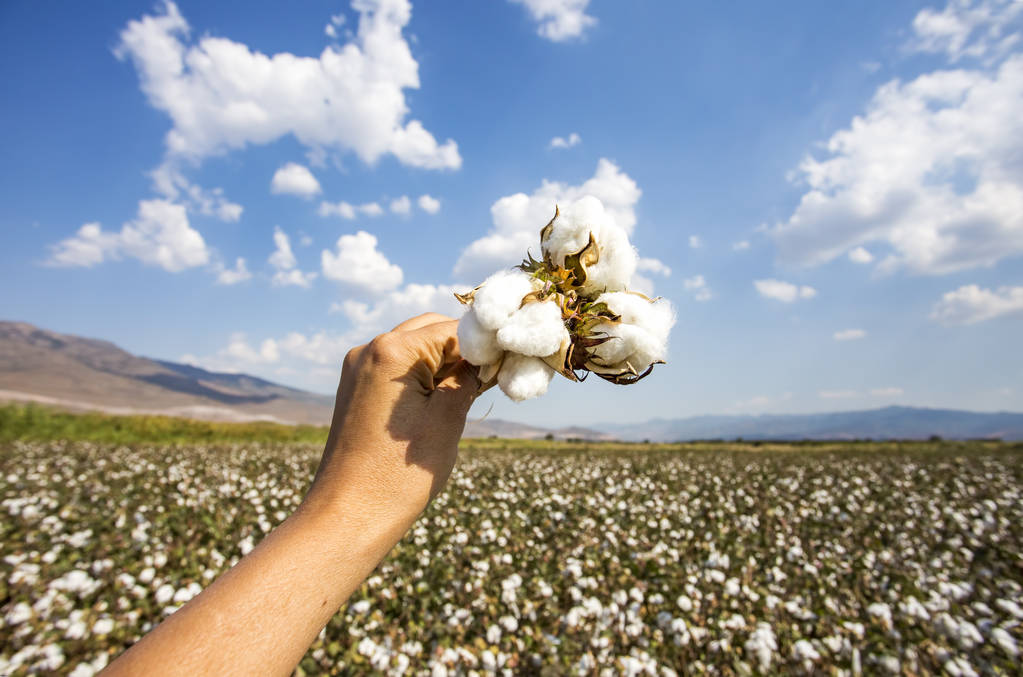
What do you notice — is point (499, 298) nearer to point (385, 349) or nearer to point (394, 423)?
point (385, 349)

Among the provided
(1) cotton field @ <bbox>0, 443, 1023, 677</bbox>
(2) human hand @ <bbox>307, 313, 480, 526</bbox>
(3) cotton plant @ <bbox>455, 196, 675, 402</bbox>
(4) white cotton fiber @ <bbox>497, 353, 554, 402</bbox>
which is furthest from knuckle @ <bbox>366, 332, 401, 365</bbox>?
(1) cotton field @ <bbox>0, 443, 1023, 677</bbox>

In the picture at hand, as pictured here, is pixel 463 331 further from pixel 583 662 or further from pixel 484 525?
pixel 484 525

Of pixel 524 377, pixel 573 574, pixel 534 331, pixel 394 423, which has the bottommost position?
pixel 573 574

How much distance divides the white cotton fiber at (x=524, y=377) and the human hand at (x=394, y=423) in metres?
0.21

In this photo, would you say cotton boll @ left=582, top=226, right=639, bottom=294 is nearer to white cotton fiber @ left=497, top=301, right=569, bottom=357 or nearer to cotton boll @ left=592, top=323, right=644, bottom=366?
cotton boll @ left=592, top=323, right=644, bottom=366

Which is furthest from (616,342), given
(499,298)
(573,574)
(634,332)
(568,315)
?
(573,574)

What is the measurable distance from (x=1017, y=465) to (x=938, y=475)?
4.27 m

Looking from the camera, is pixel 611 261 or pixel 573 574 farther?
pixel 573 574

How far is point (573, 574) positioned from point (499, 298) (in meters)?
5.28

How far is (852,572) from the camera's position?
6.35 meters


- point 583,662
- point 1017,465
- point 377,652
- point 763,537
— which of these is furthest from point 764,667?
point 1017,465

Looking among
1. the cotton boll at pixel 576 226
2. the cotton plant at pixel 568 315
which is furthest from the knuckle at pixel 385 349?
the cotton boll at pixel 576 226

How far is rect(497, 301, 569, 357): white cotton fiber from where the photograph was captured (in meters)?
1.31

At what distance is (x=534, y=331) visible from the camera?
131 cm
